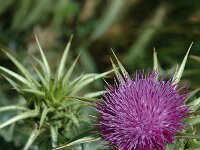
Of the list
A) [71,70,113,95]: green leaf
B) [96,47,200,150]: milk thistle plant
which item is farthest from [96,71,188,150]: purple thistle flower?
[71,70,113,95]: green leaf

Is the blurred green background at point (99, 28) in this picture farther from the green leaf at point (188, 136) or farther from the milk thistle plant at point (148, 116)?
the green leaf at point (188, 136)

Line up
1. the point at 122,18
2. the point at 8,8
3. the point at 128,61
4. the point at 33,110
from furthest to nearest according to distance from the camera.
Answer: the point at 122,18 < the point at 8,8 < the point at 128,61 < the point at 33,110

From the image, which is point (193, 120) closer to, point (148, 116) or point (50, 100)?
point (148, 116)

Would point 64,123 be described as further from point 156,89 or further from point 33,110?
point 156,89

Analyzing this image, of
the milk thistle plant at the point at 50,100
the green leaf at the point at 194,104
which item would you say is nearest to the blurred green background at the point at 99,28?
the milk thistle plant at the point at 50,100

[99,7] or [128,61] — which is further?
[99,7]

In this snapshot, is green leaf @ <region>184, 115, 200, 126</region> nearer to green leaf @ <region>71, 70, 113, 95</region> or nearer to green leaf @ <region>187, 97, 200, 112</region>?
green leaf @ <region>187, 97, 200, 112</region>

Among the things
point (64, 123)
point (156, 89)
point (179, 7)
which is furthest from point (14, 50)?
point (156, 89)

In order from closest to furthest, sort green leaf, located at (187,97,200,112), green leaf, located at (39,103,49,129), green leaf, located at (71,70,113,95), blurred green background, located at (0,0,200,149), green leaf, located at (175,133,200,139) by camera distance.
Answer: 1. green leaf, located at (175,133,200,139)
2. green leaf, located at (187,97,200,112)
3. green leaf, located at (39,103,49,129)
4. green leaf, located at (71,70,113,95)
5. blurred green background, located at (0,0,200,149)
